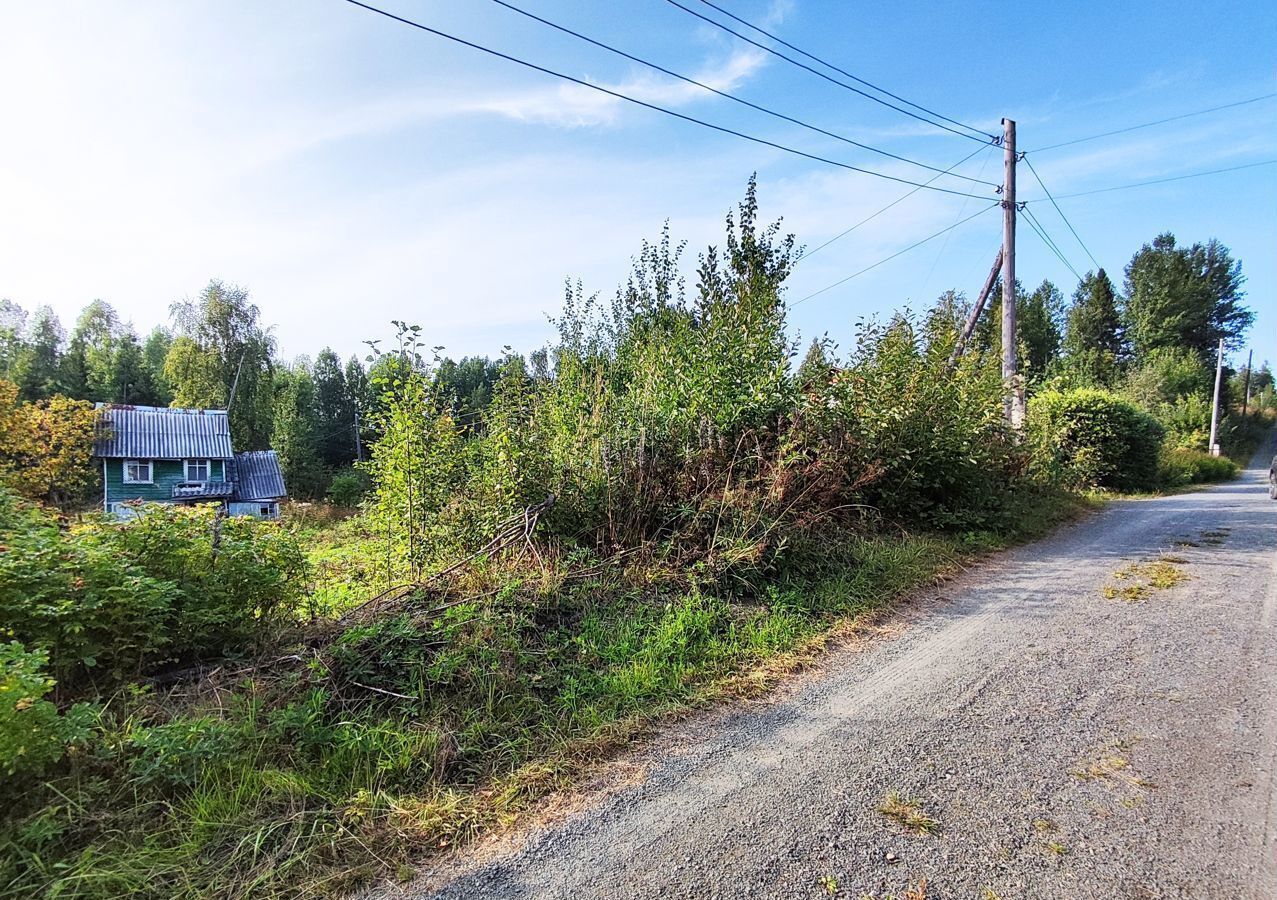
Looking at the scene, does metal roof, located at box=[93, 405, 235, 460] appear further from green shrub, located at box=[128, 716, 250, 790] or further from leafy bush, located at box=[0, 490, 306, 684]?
green shrub, located at box=[128, 716, 250, 790]

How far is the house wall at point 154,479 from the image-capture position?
24.2 meters

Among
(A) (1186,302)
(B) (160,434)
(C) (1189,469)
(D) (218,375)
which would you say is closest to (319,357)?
(D) (218,375)

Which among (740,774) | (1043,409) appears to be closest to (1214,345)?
(1043,409)

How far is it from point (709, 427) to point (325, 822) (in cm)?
423

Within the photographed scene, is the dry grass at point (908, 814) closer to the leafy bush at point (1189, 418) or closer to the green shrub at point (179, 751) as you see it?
the green shrub at point (179, 751)

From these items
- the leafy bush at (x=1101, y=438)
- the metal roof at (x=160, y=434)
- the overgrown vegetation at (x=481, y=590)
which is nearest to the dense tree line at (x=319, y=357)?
the metal roof at (x=160, y=434)

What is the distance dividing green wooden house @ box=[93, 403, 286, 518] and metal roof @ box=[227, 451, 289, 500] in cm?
5

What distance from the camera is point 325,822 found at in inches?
79.2

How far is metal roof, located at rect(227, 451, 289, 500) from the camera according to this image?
28.7m

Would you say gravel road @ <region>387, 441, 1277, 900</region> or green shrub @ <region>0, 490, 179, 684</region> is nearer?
gravel road @ <region>387, 441, 1277, 900</region>

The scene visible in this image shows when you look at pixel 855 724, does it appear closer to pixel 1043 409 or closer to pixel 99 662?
pixel 99 662

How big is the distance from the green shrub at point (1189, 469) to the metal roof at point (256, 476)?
37.2m

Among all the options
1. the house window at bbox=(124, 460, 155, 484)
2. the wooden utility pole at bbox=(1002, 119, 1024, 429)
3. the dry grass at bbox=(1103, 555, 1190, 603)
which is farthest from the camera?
the house window at bbox=(124, 460, 155, 484)

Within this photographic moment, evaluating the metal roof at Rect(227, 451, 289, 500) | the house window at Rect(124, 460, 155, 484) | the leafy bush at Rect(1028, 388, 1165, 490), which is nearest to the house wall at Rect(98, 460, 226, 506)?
the house window at Rect(124, 460, 155, 484)
